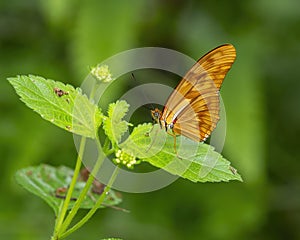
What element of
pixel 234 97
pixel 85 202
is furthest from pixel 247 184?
pixel 85 202

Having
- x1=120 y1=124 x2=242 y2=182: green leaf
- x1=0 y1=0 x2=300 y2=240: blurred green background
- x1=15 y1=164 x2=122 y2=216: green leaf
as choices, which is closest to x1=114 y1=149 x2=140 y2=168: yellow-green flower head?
x1=120 y1=124 x2=242 y2=182: green leaf

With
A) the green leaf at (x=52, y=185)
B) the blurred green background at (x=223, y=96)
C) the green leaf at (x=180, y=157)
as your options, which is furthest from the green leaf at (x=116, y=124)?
the blurred green background at (x=223, y=96)

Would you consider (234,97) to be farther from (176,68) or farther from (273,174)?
(273,174)

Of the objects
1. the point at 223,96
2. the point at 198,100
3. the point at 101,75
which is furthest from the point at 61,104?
the point at 223,96

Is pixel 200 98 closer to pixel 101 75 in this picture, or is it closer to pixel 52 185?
pixel 101 75

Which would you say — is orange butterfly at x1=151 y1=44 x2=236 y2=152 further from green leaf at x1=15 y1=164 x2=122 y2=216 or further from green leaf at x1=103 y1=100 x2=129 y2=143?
green leaf at x1=15 y1=164 x2=122 y2=216

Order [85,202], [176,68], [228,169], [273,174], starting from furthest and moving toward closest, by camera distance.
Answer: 1. [273,174]
2. [176,68]
3. [85,202]
4. [228,169]

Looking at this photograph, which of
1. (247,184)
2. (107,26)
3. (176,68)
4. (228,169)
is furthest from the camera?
(247,184)
